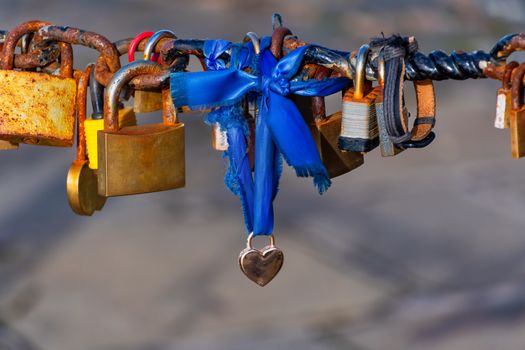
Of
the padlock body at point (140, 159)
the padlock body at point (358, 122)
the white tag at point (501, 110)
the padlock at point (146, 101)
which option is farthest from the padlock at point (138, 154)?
the white tag at point (501, 110)

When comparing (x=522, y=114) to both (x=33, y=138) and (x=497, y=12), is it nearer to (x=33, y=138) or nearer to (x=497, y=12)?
(x=33, y=138)

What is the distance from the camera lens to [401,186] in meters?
3.93

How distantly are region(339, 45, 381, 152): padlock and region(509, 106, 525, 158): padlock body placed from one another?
183 mm

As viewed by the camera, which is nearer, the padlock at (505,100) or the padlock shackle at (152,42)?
the padlock at (505,100)

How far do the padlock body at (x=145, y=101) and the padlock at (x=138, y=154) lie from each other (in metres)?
0.11

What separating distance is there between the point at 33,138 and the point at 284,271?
6.12 feet

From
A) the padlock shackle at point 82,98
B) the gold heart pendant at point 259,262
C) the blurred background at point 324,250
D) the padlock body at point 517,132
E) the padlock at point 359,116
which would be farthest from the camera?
the blurred background at point 324,250

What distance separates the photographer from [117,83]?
1.32 meters

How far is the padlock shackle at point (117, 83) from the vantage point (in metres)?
1.29

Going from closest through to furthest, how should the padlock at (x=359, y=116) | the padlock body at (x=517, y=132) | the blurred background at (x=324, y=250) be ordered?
1. the padlock body at (x=517, y=132)
2. the padlock at (x=359, y=116)
3. the blurred background at (x=324, y=250)

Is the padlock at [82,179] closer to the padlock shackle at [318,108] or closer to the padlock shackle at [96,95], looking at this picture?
the padlock shackle at [96,95]

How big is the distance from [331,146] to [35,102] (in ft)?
1.35

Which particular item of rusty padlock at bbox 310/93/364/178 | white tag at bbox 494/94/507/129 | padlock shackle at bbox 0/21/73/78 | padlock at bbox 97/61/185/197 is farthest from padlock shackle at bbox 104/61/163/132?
white tag at bbox 494/94/507/129

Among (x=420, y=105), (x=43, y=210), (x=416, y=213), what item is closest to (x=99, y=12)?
(x=43, y=210)
